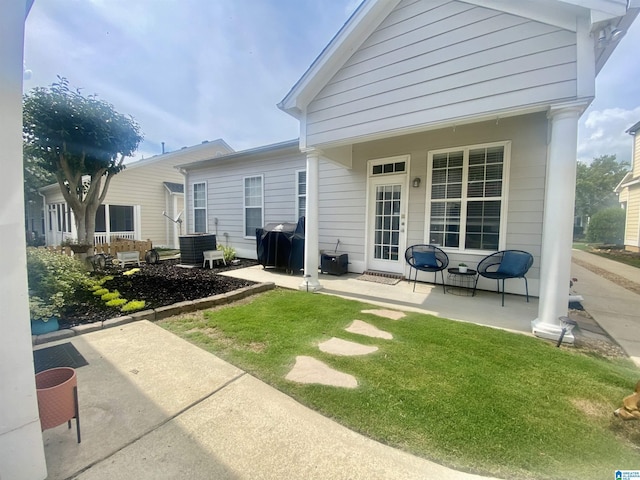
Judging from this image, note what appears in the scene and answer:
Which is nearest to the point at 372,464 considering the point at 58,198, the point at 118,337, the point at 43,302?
the point at 118,337

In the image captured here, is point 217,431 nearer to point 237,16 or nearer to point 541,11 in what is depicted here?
point 541,11

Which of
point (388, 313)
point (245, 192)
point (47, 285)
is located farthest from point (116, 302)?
point (245, 192)

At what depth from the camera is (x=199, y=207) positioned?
1048 centimetres

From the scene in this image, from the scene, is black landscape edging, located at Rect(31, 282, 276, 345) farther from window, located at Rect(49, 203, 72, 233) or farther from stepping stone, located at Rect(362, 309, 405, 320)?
window, located at Rect(49, 203, 72, 233)

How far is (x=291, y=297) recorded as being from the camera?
15.5ft

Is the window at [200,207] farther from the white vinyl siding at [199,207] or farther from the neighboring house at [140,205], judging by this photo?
the neighboring house at [140,205]

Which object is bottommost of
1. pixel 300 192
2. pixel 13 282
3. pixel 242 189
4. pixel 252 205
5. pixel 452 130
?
pixel 13 282

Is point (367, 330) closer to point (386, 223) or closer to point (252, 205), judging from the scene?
point (386, 223)

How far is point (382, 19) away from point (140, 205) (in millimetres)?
12842

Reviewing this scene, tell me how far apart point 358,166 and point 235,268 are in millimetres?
4252

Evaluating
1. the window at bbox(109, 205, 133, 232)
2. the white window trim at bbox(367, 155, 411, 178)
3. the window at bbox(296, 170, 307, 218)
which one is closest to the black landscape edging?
the window at bbox(296, 170, 307, 218)

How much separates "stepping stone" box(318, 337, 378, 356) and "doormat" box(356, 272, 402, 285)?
2.99 metres

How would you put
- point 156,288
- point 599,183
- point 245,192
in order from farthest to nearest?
point 599,183 → point 245,192 → point 156,288

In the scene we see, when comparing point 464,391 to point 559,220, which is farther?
point 559,220
